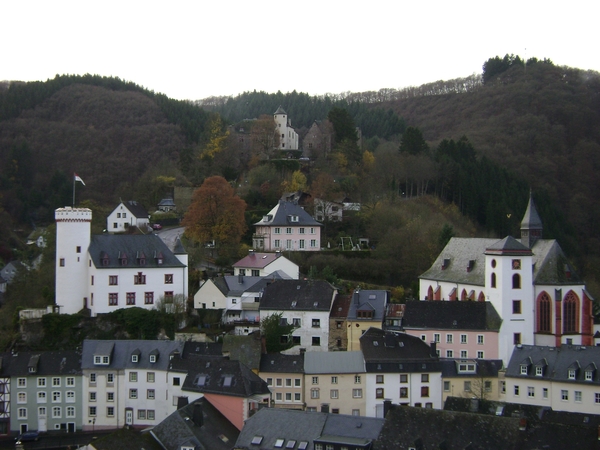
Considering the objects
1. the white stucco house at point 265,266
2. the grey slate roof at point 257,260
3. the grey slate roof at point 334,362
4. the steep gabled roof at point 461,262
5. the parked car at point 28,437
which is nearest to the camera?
the parked car at point 28,437

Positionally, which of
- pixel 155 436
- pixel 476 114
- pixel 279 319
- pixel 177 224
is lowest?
pixel 155 436

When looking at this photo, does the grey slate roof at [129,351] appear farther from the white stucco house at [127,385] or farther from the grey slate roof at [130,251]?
the grey slate roof at [130,251]

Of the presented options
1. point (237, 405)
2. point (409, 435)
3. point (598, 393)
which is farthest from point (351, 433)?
point (598, 393)

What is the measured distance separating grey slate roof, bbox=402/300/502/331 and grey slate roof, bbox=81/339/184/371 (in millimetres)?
14025

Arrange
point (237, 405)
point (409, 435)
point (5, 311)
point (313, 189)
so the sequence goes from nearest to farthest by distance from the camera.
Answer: point (409, 435) → point (237, 405) → point (5, 311) → point (313, 189)

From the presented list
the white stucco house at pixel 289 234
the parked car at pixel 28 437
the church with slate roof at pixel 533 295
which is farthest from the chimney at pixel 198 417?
the white stucco house at pixel 289 234

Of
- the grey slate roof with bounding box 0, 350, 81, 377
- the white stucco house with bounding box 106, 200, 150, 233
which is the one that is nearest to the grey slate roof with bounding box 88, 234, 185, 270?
the grey slate roof with bounding box 0, 350, 81, 377

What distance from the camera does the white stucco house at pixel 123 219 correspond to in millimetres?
79438

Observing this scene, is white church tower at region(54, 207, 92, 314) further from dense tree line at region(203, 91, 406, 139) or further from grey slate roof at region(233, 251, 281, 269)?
dense tree line at region(203, 91, 406, 139)

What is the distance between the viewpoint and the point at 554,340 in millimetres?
55812

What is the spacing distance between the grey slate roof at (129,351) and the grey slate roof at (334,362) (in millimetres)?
7305

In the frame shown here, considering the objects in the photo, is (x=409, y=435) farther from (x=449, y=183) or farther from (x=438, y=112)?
(x=438, y=112)

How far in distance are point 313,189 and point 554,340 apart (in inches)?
1262

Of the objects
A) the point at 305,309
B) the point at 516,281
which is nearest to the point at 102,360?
the point at 305,309
